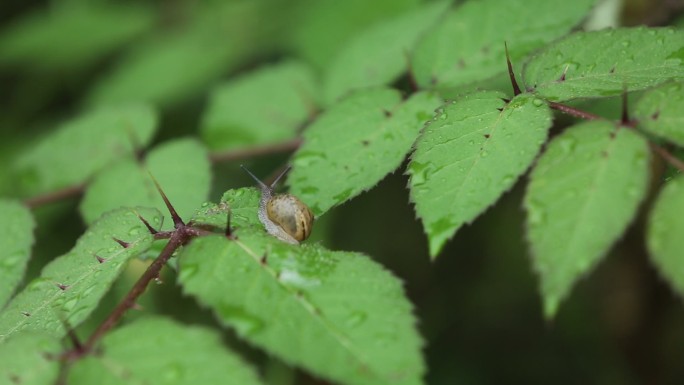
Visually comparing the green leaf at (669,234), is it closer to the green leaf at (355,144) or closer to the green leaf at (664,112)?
the green leaf at (664,112)

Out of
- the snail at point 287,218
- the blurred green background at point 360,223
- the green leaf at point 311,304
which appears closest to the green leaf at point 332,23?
the blurred green background at point 360,223

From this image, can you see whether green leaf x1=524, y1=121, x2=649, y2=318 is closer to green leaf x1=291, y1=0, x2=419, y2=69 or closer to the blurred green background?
the blurred green background

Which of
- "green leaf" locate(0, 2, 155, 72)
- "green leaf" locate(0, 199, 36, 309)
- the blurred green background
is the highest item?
"green leaf" locate(0, 2, 155, 72)

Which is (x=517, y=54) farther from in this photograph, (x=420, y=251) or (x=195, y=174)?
(x=420, y=251)

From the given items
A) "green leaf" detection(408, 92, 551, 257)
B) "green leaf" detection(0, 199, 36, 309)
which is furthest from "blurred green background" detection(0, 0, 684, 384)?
"green leaf" detection(408, 92, 551, 257)

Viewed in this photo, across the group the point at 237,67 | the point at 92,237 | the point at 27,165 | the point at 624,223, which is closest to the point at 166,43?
the point at 237,67

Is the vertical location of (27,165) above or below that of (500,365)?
above
